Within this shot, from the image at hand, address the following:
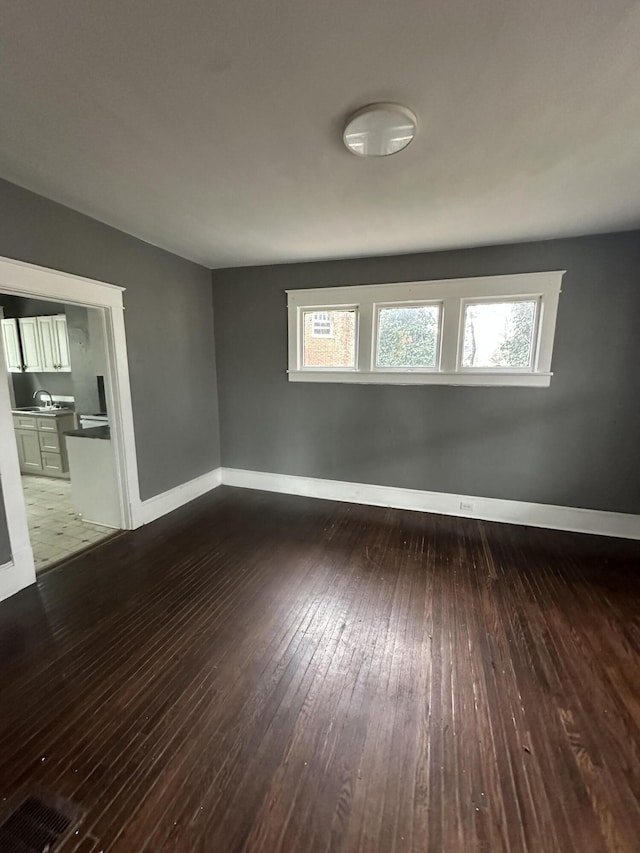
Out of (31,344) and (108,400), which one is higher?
(31,344)

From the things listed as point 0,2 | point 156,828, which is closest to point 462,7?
point 0,2

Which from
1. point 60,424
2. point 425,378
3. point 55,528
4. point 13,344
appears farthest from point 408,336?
point 13,344

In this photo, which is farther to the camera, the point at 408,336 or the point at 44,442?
the point at 44,442

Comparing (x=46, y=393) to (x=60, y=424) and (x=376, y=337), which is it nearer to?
(x=60, y=424)

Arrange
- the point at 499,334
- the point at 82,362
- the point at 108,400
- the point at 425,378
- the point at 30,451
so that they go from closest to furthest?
the point at 108,400, the point at 499,334, the point at 425,378, the point at 82,362, the point at 30,451

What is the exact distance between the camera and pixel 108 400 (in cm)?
324

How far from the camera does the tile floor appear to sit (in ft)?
9.97

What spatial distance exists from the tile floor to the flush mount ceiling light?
11.7 feet

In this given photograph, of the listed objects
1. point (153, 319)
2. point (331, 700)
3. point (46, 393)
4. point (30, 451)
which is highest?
point (153, 319)

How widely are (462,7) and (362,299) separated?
2.72 metres

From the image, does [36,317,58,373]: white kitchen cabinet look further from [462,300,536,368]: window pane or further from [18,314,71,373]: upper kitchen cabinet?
[462,300,536,368]: window pane

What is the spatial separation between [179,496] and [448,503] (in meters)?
2.99

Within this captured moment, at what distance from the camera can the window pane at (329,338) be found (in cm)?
402

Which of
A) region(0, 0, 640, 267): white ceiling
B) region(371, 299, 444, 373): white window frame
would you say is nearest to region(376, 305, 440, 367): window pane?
region(371, 299, 444, 373): white window frame
